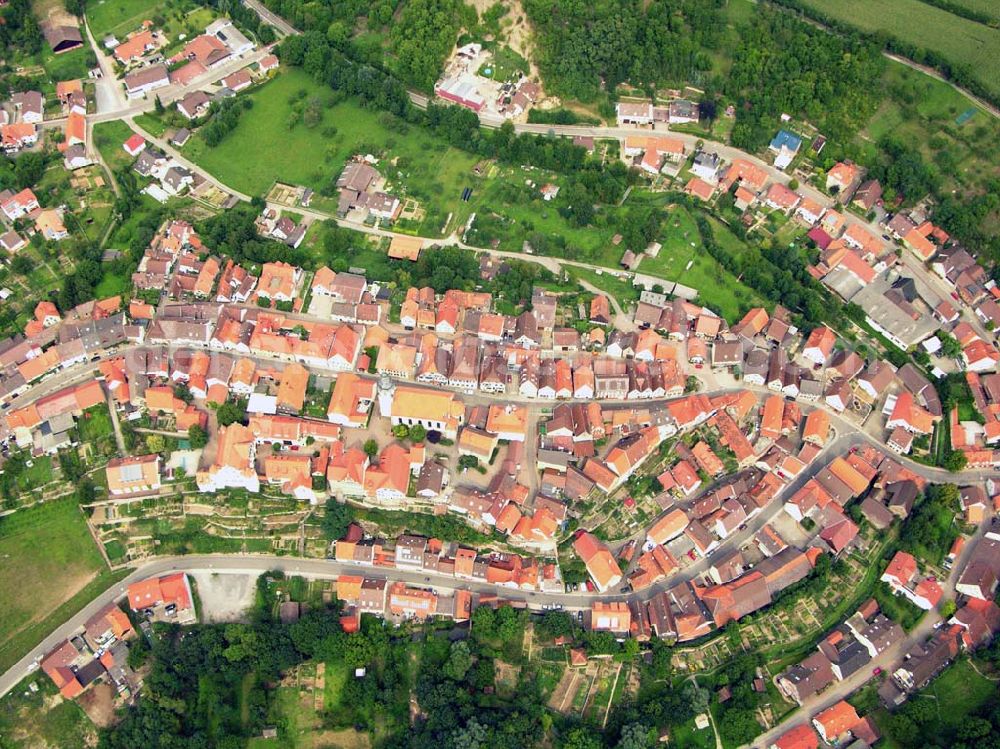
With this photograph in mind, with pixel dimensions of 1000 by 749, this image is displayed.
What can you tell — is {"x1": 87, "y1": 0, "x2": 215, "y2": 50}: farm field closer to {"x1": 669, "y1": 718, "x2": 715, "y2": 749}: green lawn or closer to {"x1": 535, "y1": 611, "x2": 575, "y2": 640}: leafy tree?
{"x1": 535, "y1": 611, "x2": 575, "y2": 640}: leafy tree

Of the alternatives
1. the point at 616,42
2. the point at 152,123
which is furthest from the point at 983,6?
the point at 152,123

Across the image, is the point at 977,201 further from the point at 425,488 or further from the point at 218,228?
the point at 218,228

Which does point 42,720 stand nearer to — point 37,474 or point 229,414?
point 37,474

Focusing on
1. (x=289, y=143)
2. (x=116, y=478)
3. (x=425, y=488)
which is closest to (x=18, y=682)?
(x=116, y=478)

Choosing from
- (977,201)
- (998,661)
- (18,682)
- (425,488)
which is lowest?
(18,682)

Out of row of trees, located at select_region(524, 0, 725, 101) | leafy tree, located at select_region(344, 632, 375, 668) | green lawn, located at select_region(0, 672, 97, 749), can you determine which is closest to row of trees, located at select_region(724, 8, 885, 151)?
row of trees, located at select_region(524, 0, 725, 101)

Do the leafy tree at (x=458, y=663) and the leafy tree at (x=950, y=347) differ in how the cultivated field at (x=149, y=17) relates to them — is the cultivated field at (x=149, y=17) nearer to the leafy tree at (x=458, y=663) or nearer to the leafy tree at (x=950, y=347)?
the leafy tree at (x=458, y=663)

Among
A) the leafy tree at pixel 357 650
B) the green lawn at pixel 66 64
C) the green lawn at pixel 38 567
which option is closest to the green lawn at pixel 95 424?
the green lawn at pixel 38 567
